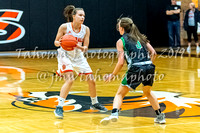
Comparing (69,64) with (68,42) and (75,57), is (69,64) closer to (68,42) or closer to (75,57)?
(75,57)

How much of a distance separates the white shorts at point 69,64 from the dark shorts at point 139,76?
130cm

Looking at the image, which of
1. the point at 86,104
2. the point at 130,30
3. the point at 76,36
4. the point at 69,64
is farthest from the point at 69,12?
the point at 86,104

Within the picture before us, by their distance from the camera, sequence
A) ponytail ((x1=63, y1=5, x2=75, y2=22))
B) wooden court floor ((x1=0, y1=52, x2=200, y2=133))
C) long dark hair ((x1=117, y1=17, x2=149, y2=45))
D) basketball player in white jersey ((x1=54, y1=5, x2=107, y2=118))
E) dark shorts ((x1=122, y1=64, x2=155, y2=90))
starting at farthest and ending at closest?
ponytail ((x1=63, y1=5, x2=75, y2=22))
basketball player in white jersey ((x1=54, y1=5, x2=107, y2=118))
long dark hair ((x1=117, y1=17, x2=149, y2=45))
dark shorts ((x1=122, y1=64, x2=155, y2=90))
wooden court floor ((x1=0, y1=52, x2=200, y2=133))

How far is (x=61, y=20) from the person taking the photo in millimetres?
22594

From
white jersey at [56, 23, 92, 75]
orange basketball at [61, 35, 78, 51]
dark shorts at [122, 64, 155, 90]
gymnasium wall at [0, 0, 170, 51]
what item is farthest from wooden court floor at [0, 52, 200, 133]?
gymnasium wall at [0, 0, 170, 51]

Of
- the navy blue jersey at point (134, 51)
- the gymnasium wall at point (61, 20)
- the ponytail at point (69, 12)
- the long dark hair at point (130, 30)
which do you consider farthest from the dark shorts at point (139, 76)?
the gymnasium wall at point (61, 20)

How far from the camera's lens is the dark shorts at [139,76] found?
6.73 metres

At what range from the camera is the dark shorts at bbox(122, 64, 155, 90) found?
673 centimetres

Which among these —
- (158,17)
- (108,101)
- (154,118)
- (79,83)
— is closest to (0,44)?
(158,17)

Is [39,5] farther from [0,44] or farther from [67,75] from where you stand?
[67,75]

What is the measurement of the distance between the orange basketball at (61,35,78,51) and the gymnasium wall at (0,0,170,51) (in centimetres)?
1420

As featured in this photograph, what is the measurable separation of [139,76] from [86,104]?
2162mm

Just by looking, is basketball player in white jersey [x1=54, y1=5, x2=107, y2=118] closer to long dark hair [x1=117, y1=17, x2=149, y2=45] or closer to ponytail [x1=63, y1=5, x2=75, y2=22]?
ponytail [x1=63, y1=5, x2=75, y2=22]

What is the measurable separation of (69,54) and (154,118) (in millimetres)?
1801
